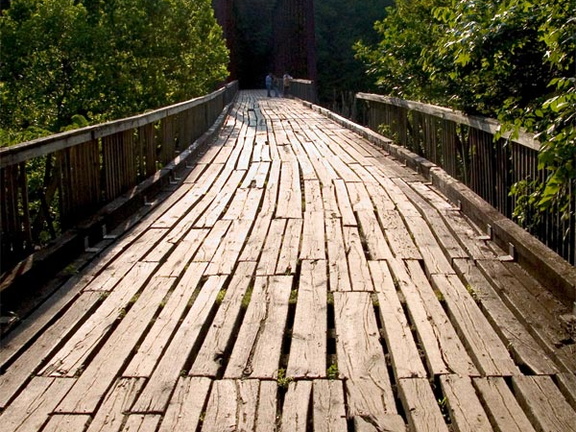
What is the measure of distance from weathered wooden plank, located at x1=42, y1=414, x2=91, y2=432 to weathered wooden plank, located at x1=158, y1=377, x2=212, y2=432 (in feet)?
0.89

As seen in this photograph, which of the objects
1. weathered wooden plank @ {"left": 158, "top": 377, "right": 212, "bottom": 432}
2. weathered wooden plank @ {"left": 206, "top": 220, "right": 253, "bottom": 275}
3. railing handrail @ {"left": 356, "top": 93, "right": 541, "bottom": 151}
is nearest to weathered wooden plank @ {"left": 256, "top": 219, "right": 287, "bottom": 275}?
weathered wooden plank @ {"left": 206, "top": 220, "right": 253, "bottom": 275}

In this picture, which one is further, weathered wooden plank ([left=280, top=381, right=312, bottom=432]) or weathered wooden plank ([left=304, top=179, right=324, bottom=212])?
weathered wooden plank ([left=304, top=179, right=324, bottom=212])

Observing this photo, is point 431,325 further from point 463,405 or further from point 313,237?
point 313,237

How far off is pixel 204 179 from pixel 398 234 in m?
3.58

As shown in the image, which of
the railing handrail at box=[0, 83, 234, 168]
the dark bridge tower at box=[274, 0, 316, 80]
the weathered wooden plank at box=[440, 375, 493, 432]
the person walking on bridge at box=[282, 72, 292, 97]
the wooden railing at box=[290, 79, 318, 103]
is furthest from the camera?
the dark bridge tower at box=[274, 0, 316, 80]

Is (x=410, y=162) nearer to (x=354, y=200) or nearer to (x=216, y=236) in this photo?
(x=354, y=200)

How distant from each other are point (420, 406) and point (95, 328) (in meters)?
1.65

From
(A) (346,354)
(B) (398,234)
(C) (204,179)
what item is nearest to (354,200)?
(B) (398,234)

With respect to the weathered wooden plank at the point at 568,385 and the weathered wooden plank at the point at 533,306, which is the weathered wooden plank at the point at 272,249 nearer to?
the weathered wooden plank at the point at 533,306

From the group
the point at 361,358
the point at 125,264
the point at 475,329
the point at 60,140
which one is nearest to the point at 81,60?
the point at 60,140

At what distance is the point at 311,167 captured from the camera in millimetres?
10086

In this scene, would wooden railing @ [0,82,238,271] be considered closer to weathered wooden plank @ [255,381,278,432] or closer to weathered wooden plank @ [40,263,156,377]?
weathered wooden plank @ [40,263,156,377]

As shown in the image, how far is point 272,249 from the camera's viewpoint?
18.4ft

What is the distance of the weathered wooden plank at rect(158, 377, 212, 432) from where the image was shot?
115 inches
